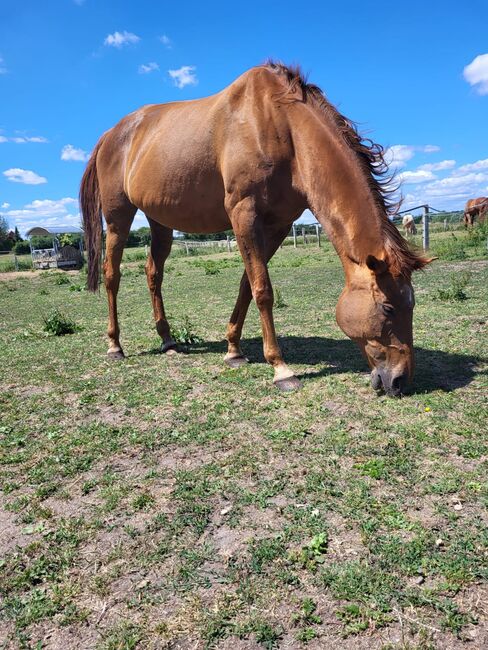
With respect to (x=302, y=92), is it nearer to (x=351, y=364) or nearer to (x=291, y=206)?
(x=291, y=206)

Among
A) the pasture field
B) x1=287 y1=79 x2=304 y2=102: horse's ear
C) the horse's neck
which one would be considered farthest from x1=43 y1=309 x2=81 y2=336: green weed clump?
x1=287 y1=79 x2=304 y2=102: horse's ear

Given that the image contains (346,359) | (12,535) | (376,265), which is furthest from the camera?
(346,359)

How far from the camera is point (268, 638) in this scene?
5.42 feet

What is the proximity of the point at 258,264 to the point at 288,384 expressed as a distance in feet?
3.81

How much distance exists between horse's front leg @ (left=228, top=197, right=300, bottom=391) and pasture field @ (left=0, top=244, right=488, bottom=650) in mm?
237

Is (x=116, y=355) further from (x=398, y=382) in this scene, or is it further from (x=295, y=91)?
(x=295, y=91)

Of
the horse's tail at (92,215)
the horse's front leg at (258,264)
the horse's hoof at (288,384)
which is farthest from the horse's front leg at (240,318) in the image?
the horse's tail at (92,215)

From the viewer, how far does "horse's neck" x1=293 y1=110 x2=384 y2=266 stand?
3.73m

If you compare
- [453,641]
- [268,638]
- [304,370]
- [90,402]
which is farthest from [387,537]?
[90,402]

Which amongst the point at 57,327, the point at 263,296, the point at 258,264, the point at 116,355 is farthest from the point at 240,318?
the point at 57,327

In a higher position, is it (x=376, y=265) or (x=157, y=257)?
(x=157, y=257)

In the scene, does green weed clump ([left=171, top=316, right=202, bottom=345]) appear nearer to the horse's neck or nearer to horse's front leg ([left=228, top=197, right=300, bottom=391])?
horse's front leg ([left=228, top=197, right=300, bottom=391])

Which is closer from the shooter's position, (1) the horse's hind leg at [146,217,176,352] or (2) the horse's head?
(2) the horse's head

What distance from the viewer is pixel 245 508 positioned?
243 cm
